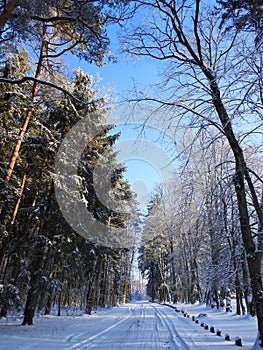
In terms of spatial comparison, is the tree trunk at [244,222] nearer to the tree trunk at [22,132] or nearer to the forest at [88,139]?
the forest at [88,139]

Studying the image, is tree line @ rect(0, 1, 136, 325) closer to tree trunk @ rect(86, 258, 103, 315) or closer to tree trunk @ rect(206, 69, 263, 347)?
tree trunk @ rect(86, 258, 103, 315)

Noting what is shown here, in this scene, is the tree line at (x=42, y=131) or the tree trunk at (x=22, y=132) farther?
the tree trunk at (x=22, y=132)

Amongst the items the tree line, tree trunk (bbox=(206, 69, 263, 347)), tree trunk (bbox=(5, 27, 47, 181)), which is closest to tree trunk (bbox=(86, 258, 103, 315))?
the tree line

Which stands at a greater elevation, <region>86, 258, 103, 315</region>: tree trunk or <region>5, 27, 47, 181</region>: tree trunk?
<region>5, 27, 47, 181</region>: tree trunk

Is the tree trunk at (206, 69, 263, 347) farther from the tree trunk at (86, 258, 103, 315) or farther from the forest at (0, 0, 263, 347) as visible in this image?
the tree trunk at (86, 258, 103, 315)

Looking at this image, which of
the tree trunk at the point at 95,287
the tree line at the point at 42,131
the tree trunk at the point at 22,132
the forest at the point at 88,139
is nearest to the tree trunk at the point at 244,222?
the forest at the point at 88,139

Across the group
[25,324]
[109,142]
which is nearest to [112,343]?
[25,324]

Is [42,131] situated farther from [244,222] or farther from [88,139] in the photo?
[244,222]

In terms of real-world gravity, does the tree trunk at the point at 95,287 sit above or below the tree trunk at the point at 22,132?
below

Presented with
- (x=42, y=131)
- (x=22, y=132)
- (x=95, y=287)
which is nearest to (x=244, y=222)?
(x=22, y=132)

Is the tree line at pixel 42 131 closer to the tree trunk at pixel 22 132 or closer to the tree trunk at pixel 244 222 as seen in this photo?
the tree trunk at pixel 22 132

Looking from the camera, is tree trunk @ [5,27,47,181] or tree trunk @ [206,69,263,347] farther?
tree trunk @ [5,27,47,181]

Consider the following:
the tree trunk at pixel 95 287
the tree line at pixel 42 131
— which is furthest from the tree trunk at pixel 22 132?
the tree trunk at pixel 95 287

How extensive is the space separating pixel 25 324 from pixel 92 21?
10.8m
